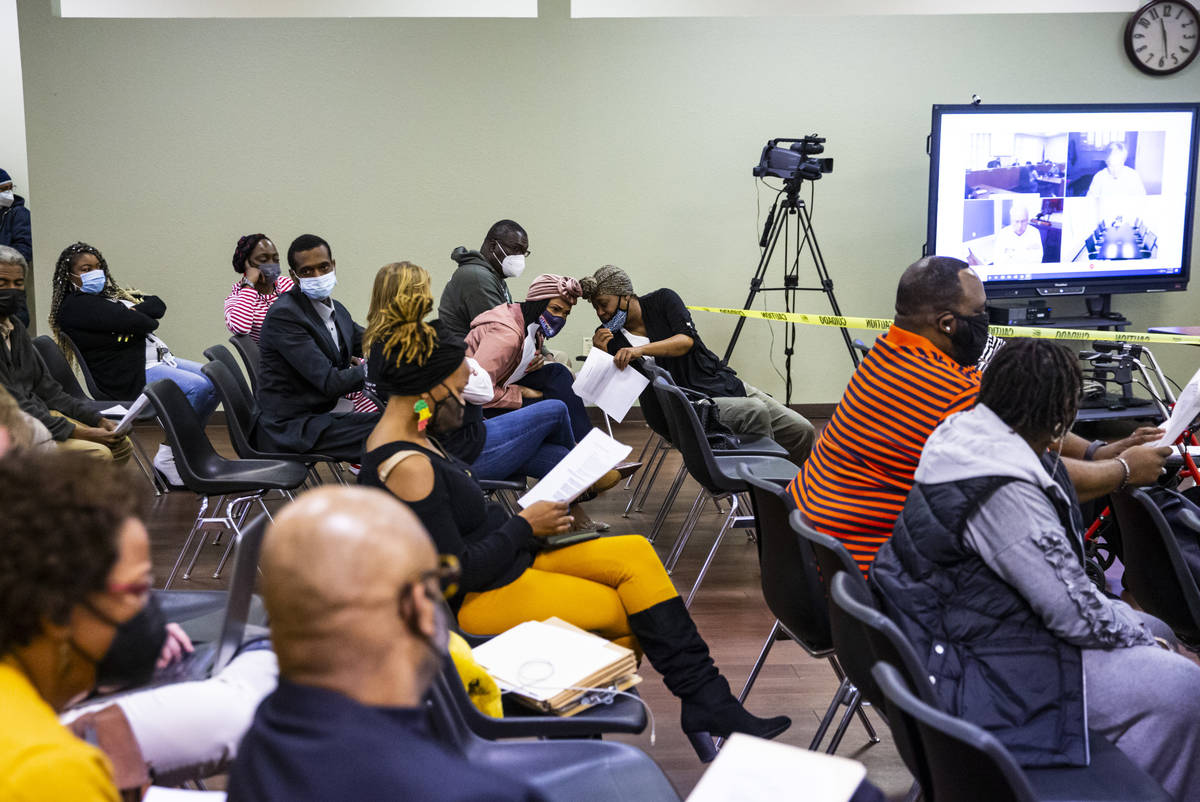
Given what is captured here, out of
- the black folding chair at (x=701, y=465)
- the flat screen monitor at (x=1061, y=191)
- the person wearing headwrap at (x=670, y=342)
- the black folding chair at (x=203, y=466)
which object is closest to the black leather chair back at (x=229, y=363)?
the black folding chair at (x=203, y=466)

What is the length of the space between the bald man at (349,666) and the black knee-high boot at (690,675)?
4.51ft

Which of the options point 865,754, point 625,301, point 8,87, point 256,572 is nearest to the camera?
point 256,572

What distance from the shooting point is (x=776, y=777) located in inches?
51.3

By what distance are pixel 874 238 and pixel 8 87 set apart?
628 cm

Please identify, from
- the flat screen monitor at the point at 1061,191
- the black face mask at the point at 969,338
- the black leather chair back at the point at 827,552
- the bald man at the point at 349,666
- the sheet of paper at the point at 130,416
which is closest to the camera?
the bald man at the point at 349,666

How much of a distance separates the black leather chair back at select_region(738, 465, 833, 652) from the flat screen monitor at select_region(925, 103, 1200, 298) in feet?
14.9

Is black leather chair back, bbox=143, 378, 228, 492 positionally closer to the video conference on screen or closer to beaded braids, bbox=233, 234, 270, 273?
beaded braids, bbox=233, 234, 270, 273

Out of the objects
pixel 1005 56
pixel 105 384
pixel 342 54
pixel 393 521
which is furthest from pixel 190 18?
pixel 393 521

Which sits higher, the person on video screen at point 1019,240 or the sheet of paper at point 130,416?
the person on video screen at point 1019,240

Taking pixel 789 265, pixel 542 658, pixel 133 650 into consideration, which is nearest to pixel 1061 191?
pixel 789 265

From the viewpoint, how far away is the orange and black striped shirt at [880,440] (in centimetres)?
250

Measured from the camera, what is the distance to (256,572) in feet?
6.40

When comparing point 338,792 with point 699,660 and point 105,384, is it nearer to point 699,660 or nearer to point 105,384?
point 699,660

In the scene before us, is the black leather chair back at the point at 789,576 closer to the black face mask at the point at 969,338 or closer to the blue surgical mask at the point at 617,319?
the black face mask at the point at 969,338
